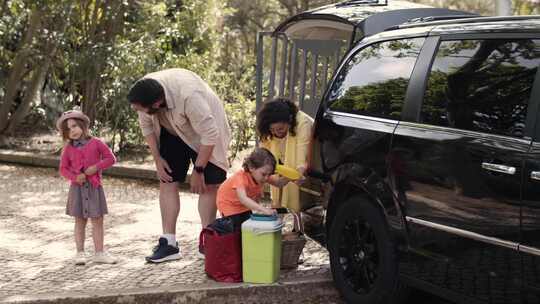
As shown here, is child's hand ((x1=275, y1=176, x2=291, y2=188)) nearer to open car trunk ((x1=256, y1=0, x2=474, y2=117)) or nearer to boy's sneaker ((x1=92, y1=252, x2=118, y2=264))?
open car trunk ((x1=256, y1=0, x2=474, y2=117))

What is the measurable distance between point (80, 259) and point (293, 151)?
1933mm

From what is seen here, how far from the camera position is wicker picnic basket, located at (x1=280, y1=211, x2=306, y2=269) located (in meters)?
5.86

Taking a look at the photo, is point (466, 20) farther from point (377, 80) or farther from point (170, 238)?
point (170, 238)

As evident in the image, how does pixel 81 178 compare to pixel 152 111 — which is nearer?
pixel 152 111

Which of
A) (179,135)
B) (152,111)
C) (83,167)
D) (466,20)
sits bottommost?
(83,167)

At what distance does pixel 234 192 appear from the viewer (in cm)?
582

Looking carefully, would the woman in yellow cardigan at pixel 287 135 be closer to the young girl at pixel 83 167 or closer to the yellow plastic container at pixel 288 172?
the yellow plastic container at pixel 288 172

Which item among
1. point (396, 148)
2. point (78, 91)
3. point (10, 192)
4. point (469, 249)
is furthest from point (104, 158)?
point (78, 91)

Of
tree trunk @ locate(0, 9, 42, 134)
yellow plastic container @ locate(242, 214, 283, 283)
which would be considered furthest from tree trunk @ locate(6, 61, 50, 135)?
yellow plastic container @ locate(242, 214, 283, 283)

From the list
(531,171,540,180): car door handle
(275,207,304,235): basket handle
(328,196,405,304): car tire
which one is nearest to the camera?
(531,171,540,180): car door handle

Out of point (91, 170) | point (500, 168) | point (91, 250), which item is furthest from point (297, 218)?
point (500, 168)

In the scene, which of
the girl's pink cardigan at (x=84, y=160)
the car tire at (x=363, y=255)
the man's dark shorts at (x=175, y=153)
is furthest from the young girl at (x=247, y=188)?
the girl's pink cardigan at (x=84, y=160)

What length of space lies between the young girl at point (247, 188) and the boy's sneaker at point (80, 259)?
1257mm

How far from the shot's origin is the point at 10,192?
1007 cm
